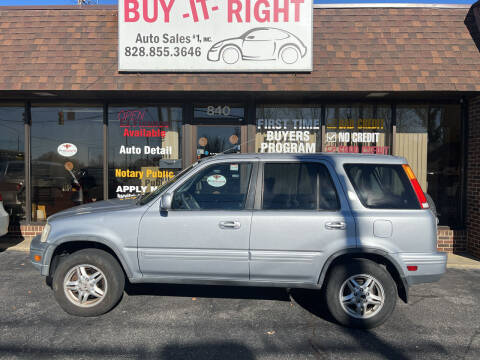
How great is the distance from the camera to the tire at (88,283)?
3.89m

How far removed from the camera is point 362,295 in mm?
3709

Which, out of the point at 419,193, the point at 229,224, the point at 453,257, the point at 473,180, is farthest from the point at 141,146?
the point at 473,180

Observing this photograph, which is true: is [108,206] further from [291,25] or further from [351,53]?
[351,53]

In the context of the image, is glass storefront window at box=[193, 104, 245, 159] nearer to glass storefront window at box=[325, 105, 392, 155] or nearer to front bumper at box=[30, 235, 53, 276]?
glass storefront window at box=[325, 105, 392, 155]

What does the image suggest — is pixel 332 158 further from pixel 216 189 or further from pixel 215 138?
pixel 215 138

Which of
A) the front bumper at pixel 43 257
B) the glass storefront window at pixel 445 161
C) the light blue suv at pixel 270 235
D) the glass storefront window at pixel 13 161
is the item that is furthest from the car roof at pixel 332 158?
the glass storefront window at pixel 13 161

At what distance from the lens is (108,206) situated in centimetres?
418

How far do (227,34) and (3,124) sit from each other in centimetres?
539

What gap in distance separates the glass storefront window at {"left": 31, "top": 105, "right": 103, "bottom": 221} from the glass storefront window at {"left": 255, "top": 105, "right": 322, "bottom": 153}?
3589 millimetres

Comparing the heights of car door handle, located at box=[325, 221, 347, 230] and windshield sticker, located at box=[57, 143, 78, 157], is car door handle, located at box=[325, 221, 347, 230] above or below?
below

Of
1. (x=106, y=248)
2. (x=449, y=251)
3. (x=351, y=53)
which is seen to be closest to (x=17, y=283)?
(x=106, y=248)

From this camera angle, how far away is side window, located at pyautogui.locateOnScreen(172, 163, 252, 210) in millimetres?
3900

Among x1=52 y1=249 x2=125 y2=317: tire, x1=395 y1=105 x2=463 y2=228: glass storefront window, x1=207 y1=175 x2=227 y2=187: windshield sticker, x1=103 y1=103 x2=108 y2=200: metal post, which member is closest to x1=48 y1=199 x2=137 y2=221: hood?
x1=52 y1=249 x2=125 y2=317: tire

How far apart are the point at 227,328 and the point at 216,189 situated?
1.49 meters
